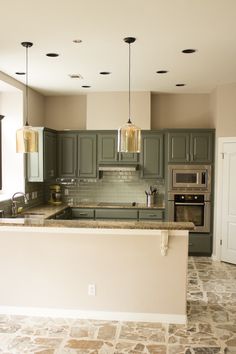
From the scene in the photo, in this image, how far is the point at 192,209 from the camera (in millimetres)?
6254

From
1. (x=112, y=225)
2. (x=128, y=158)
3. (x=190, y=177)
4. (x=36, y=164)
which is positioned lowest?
(x=112, y=225)

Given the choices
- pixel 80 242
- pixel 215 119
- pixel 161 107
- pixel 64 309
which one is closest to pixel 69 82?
pixel 161 107

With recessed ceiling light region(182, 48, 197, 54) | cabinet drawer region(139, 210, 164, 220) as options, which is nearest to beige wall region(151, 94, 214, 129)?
cabinet drawer region(139, 210, 164, 220)

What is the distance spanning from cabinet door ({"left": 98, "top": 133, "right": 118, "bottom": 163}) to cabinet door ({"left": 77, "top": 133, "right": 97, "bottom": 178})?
0.32ft

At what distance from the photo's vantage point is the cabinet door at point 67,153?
6.55 meters

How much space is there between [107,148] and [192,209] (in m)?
1.85

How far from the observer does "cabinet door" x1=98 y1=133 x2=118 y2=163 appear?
6.46 metres

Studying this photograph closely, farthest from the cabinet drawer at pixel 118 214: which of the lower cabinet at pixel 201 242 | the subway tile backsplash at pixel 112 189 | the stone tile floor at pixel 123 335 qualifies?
the stone tile floor at pixel 123 335

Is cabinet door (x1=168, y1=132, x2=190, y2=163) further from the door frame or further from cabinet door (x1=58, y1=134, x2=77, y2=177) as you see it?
cabinet door (x1=58, y1=134, x2=77, y2=177)

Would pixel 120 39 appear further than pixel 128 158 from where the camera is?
No

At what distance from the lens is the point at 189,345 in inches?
131

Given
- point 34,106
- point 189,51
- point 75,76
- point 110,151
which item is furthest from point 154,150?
point 189,51

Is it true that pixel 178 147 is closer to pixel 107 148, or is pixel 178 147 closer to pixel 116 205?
pixel 107 148

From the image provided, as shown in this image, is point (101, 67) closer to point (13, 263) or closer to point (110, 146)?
point (110, 146)
